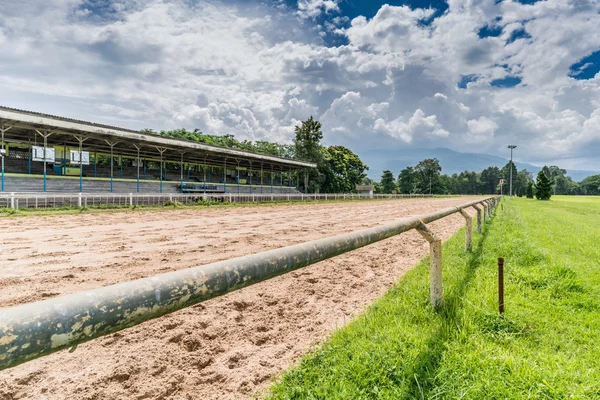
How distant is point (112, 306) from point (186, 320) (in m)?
2.79

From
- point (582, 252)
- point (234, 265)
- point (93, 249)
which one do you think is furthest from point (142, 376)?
point (582, 252)

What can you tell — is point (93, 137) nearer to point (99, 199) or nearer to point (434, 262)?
point (99, 199)

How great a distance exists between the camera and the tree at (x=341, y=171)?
6400 cm

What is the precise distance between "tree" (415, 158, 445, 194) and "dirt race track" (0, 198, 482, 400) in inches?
3925

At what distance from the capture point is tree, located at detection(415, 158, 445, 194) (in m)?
99.7

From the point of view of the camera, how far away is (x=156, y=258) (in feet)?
18.6

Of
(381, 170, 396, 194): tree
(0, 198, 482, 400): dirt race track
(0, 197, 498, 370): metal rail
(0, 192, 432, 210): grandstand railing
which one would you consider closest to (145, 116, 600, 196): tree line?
(381, 170, 396, 194): tree

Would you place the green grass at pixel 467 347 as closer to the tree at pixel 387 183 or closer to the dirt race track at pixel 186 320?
the dirt race track at pixel 186 320

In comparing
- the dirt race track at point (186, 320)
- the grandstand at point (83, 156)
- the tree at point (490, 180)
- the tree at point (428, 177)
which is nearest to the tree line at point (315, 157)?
the grandstand at point (83, 156)

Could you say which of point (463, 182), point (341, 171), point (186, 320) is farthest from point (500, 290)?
point (463, 182)

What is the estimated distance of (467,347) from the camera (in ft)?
8.01

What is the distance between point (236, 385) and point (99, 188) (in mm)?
29168

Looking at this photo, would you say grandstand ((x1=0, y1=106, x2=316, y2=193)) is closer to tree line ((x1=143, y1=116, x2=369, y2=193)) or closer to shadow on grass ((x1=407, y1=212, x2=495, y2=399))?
tree line ((x1=143, y1=116, x2=369, y2=193))

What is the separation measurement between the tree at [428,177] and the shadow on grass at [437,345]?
335 ft
